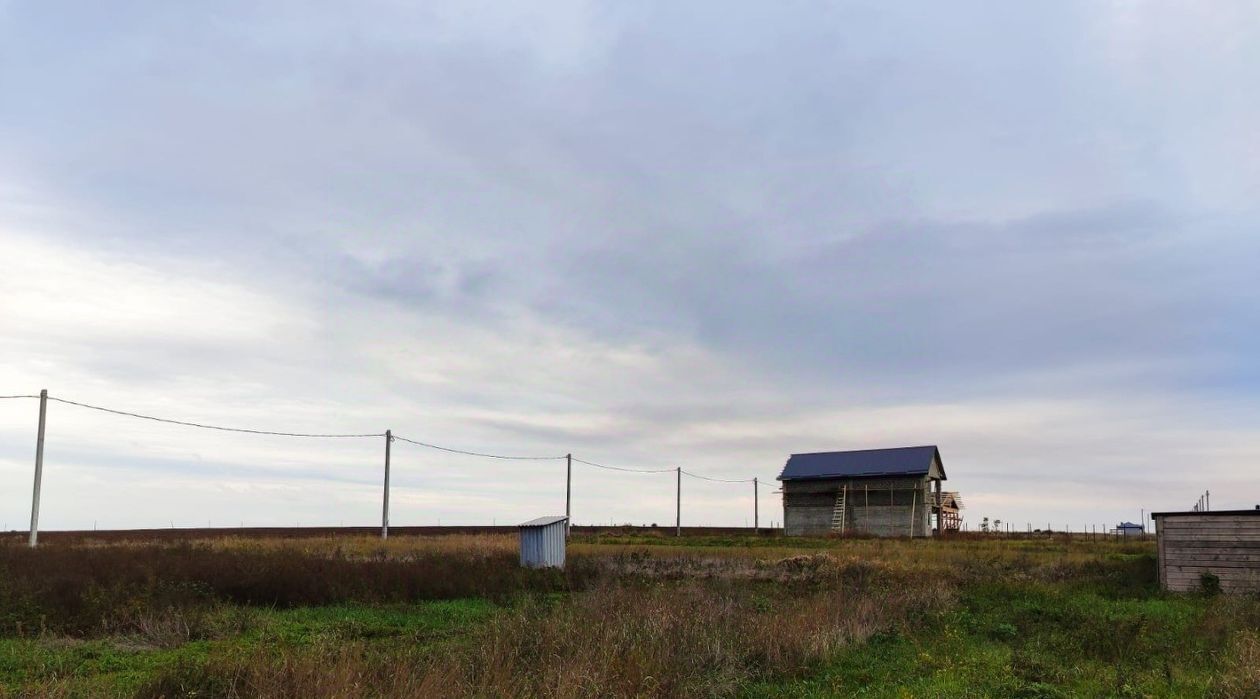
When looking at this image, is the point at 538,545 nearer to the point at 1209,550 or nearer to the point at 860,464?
the point at 1209,550

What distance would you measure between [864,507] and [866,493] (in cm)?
105

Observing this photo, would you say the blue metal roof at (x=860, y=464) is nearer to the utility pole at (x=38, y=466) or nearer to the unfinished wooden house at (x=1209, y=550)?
the unfinished wooden house at (x=1209, y=550)

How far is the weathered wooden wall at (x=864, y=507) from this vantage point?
5766 cm

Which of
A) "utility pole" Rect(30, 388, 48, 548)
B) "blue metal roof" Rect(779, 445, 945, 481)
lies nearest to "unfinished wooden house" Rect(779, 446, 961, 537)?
"blue metal roof" Rect(779, 445, 945, 481)

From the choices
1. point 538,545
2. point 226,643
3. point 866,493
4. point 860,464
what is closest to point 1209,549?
point 538,545

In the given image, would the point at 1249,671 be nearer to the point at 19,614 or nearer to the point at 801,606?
the point at 801,606

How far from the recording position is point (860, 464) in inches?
2426

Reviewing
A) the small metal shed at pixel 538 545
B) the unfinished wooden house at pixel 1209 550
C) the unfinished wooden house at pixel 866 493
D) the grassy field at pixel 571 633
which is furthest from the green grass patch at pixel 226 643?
the unfinished wooden house at pixel 866 493

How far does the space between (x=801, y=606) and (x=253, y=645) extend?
30.0ft

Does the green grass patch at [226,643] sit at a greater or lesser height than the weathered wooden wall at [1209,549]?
lesser

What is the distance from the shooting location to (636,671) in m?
9.78

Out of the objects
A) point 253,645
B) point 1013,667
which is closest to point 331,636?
point 253,645

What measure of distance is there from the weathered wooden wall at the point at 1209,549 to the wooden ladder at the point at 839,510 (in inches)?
1417

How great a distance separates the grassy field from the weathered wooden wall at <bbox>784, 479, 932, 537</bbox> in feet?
108
